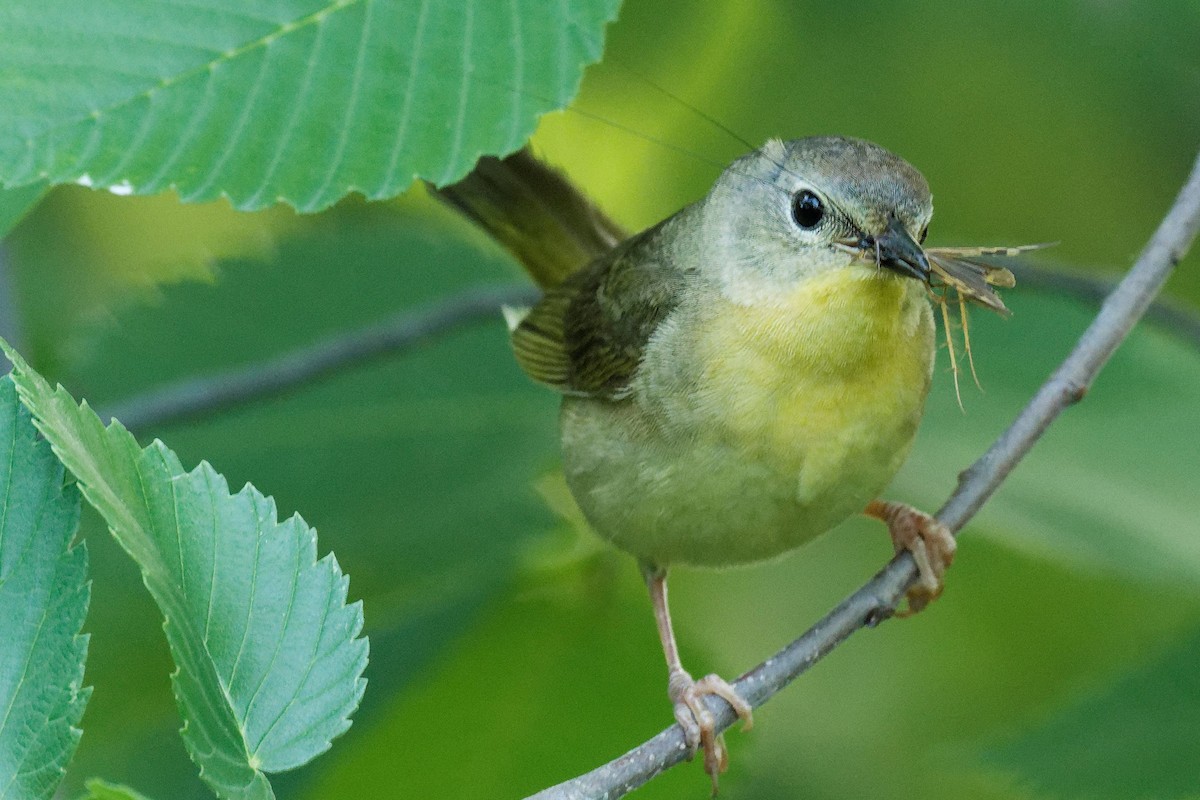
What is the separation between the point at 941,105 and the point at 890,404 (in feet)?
4.82

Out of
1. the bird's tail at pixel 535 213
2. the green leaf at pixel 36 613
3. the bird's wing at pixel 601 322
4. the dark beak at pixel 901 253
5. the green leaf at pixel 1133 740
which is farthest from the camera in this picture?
the bird's tail at pixel 535 213

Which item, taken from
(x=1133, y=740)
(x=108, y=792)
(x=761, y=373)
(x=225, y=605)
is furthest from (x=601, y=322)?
(x=108, y=792)

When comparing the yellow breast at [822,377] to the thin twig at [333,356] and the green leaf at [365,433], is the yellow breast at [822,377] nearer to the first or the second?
the thin twig at [333,356]

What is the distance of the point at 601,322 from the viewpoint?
335 centimetres

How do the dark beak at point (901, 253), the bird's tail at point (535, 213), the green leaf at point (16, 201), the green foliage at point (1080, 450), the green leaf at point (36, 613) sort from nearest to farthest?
the green leaf at point (36, 613)
the green leaf at point (16, 201)
the dark beak at point (901, 253)
the green foliage at point (1080, 450)
the bird's tail at point (535, 213)

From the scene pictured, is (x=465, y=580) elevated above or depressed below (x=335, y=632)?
below

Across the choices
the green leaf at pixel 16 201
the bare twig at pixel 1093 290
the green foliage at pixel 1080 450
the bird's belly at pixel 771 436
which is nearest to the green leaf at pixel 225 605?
the green leaf at pixel 16 201

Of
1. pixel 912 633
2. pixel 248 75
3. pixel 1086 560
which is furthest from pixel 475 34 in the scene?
pixel 912 633

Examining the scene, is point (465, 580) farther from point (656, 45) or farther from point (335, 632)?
point (335, 632)

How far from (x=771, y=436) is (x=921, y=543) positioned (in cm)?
62

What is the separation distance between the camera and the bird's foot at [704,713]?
267 centimetres

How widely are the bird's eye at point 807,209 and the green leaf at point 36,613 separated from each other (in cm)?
151

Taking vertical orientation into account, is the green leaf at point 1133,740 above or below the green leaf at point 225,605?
below

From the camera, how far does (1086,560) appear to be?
293cm
